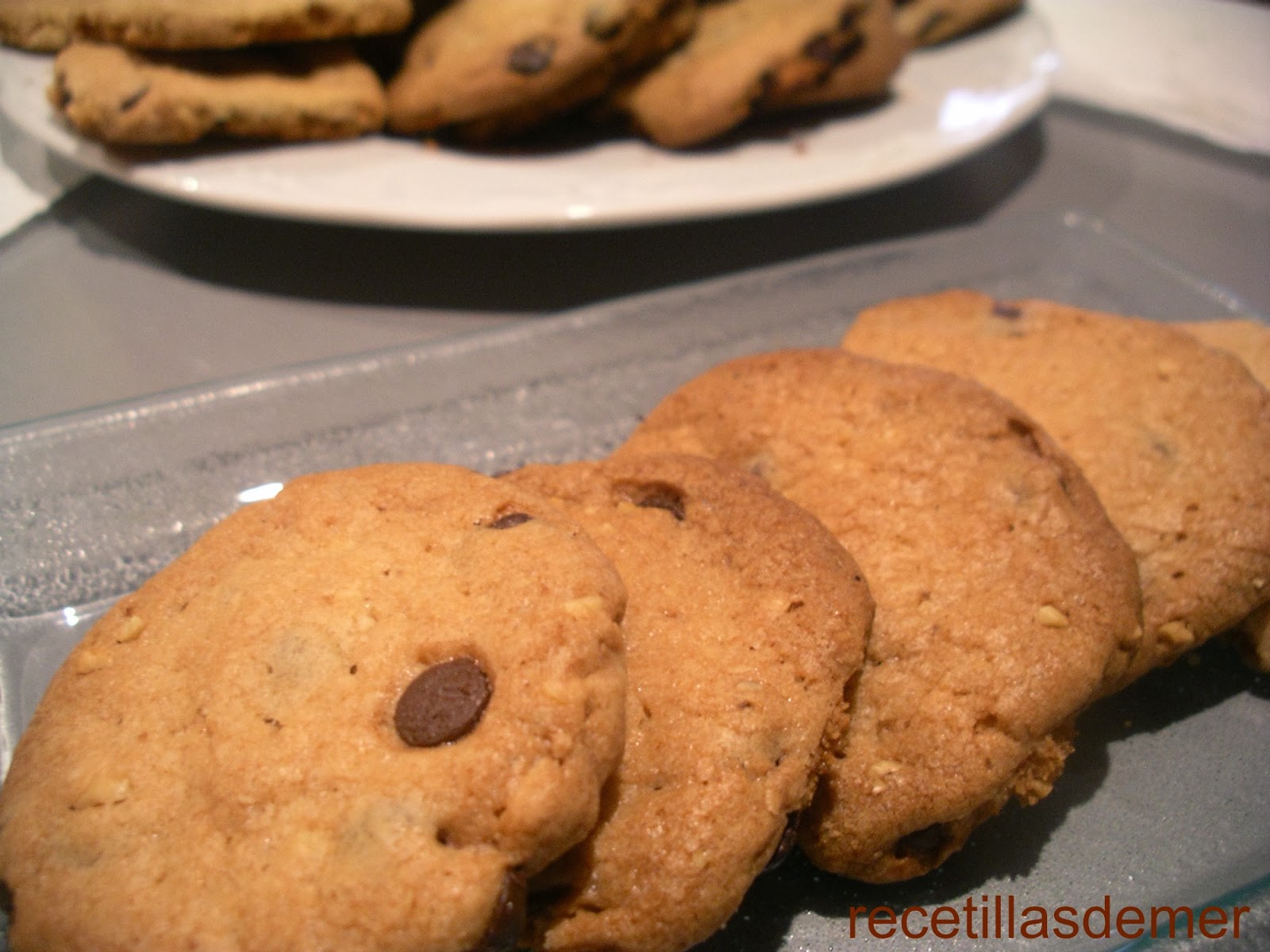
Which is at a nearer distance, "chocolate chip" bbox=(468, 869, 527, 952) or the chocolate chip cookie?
"chocolate chip" bbox=(468, 869, 527, 952)

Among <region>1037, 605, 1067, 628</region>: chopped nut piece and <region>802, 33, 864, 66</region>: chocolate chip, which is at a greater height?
<region>802, 33, 864, 66</region>: chocolate chip

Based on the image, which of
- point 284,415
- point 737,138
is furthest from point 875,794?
point 737,138

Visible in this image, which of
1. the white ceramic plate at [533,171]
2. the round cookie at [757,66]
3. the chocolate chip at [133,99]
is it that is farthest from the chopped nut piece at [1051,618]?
the chocolate chip at [133,99]

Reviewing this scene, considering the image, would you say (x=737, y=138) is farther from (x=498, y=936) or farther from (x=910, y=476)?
(x=498, y=936)

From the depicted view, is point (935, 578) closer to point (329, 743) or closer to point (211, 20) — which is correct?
point (329, 743)

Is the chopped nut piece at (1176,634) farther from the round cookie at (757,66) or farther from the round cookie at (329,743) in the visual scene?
the round cookie at (757,66)

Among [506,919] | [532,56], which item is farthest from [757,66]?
[506,919]

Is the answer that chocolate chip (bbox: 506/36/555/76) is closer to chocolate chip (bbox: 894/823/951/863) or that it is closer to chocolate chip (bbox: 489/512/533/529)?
chocolate chip (bbox: 489/512/533/529)

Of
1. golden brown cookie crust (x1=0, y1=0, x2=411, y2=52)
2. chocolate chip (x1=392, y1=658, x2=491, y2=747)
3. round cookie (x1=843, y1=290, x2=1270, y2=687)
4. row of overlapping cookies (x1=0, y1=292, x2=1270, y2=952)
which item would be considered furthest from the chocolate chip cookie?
chocolate chip (x1=392, y1=658, x2=491, y2=747)
